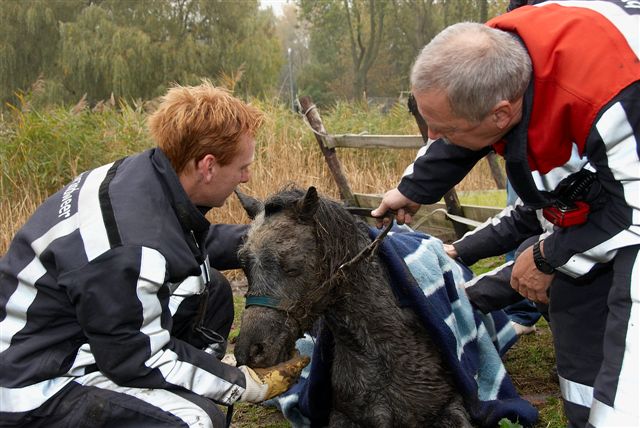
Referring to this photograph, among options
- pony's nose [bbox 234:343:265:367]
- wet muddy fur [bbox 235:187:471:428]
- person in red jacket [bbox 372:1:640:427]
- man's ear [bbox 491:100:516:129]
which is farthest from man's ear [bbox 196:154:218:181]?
man's ear [bbox 491:100:516:129]

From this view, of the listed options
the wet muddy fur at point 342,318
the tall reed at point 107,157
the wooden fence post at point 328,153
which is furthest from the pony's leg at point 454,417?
the wooden fence post at point 328,153

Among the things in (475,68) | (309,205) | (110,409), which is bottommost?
(110,409)

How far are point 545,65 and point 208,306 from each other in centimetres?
231

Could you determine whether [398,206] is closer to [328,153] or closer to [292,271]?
[292,271]

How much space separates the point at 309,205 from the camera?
9.98ft

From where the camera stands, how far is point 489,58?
2330 mm

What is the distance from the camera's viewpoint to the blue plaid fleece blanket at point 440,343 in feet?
11.1

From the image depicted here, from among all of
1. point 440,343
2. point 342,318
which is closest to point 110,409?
point 342,318

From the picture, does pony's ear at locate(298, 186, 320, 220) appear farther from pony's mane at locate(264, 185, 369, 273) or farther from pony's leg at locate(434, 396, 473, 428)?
pony's leg at locate(434, 396, 473, 428)

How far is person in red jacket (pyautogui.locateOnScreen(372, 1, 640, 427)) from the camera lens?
7.18 ft

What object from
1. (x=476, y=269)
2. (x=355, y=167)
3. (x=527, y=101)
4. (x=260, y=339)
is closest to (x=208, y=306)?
(x=260, y=339)

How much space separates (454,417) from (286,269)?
1178 mm

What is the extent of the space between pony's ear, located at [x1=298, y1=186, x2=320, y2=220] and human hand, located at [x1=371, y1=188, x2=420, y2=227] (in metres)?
0.50

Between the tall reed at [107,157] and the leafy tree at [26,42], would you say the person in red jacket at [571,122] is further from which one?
the leafy tree at [26,42]
